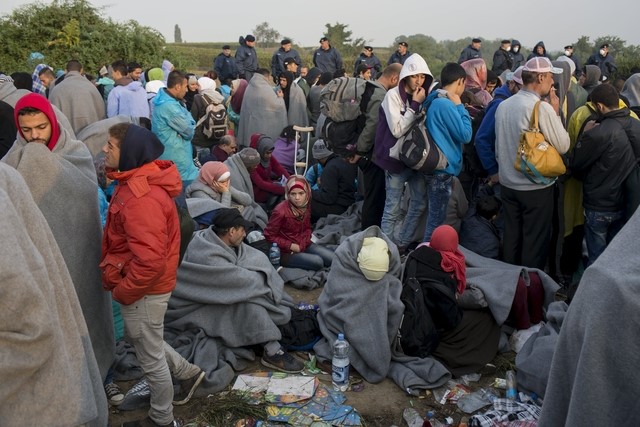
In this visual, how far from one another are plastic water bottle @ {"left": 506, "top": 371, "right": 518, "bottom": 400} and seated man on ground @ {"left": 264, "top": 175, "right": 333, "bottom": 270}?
251 centimetres

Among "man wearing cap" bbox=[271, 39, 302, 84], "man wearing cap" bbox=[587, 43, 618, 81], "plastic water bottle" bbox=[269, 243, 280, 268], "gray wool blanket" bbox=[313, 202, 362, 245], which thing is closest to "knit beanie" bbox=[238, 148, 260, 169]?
"gray wool blanket" bbox=[313, 202, 362, 245]

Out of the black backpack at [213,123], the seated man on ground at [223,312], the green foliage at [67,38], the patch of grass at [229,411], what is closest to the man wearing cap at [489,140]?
the seated man on ground at [223,312]

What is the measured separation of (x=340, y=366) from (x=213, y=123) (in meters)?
5.54

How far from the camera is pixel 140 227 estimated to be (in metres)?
3.30

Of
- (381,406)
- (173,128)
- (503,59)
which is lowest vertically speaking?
(381,406)

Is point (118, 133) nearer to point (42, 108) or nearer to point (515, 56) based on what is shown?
point (42, 108)

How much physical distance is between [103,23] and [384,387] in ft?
49.6

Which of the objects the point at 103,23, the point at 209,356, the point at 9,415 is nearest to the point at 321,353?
the point at 209,356

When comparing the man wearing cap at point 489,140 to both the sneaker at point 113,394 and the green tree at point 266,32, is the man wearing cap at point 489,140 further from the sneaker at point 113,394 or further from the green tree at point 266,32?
the green tree at point 266,32

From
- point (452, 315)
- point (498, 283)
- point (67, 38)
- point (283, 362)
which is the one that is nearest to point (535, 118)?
point (498, 283)

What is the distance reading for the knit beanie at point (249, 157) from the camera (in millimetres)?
7617

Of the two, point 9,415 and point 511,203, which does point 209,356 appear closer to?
point 9,415

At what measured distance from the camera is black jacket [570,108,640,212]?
17.1ft

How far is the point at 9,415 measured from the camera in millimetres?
2111
